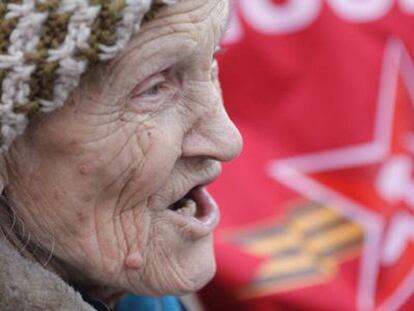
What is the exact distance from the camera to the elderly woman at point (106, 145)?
1749 millimetres

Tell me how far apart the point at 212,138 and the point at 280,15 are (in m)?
1.53

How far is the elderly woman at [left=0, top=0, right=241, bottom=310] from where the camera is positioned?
1.75 metres

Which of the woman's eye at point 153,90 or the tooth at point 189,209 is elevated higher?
the woman's eye at point 153,90

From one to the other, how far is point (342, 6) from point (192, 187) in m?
1.62

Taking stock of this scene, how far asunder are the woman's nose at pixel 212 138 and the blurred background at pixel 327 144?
1.42 m

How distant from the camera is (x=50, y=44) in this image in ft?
5.72

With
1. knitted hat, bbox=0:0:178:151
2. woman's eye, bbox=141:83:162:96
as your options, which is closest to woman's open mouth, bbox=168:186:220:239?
woman's eye, bbox=141:83:162:96

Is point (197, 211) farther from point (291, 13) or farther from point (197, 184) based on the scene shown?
point (291, 13)

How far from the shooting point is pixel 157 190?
1.94 m

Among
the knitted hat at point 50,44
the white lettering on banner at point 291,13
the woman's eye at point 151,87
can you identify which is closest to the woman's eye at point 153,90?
the woman's eye at point 151,87

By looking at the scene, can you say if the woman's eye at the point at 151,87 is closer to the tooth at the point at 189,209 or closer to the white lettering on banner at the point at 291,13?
the tooth at the point at 189,209

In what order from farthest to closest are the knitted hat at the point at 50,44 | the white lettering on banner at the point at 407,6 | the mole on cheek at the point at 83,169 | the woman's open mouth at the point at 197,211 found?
the white lettering on banner at the point at 407,6
the woman's open mouth at the point at 197,211
the mole on cheek at the point at 83,169
the knitted hat at the point at 50,44

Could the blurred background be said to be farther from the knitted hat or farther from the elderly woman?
the knitted hat

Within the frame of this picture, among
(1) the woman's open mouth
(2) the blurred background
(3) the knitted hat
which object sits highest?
(3) the knitted hat
